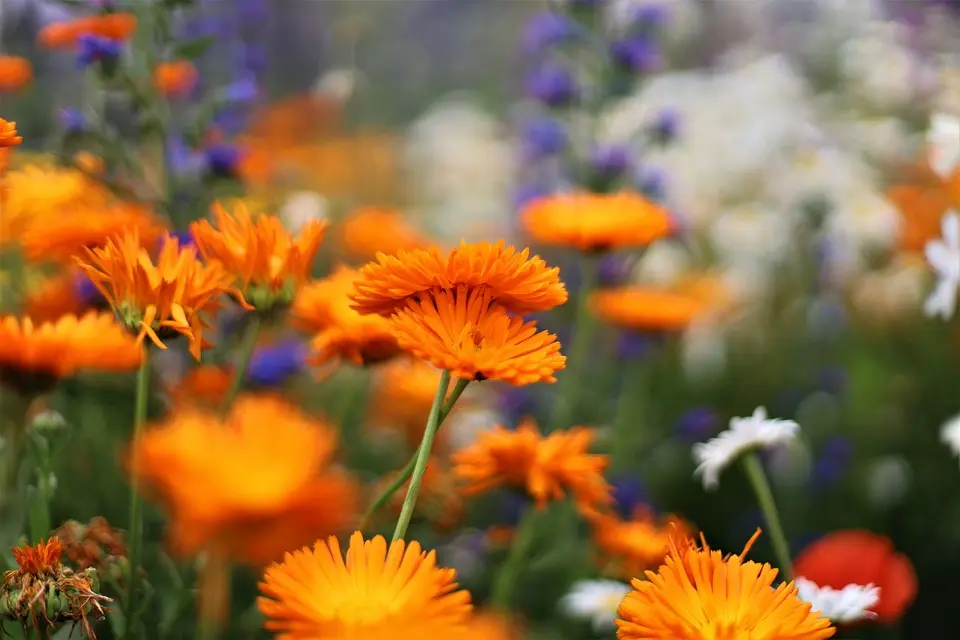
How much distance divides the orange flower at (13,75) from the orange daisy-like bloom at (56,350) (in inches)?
21.5

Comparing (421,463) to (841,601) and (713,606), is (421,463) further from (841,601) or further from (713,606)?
(841,601)

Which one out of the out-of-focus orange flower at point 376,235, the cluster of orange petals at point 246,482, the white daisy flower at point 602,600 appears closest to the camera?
the cluster of orange petals at point 246,482

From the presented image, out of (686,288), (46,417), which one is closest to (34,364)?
(46,417)

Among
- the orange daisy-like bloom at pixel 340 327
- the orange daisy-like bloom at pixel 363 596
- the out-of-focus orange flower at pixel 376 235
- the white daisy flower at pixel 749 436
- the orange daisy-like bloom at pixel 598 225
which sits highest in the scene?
the out-of-focus orange flower at pixel 376 235

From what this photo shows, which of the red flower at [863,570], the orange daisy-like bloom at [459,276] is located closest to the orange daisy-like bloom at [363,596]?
the orange daisy-like bloom at [459,276]

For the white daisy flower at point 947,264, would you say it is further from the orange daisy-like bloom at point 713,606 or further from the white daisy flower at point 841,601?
the orange daisy-like bloom at point 713,606

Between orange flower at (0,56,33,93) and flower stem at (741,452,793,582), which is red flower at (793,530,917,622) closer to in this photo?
flower stem at (741,452,793,582)

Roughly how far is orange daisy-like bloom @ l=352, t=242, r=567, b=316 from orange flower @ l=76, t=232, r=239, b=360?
105mm

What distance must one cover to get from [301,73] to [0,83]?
444cm

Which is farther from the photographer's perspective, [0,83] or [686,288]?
[686,288]

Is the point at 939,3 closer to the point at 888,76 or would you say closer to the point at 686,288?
the point at 888,76

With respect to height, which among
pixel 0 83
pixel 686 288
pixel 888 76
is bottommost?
pixel 0 83

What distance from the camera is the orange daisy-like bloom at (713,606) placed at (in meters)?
0.49

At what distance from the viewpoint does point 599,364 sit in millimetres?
2072
